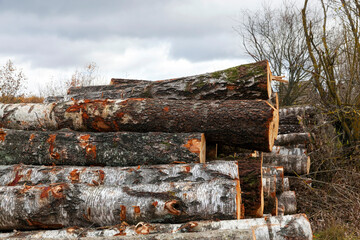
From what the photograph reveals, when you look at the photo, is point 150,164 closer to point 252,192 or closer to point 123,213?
point 123,213

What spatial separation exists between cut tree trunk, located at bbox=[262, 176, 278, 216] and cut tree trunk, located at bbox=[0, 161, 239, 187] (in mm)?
1291

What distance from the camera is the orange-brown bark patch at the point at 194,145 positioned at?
400 cm

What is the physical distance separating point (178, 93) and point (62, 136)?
1.75 meters

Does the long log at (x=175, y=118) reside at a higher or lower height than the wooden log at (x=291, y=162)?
higher

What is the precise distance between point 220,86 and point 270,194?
5.69 ft

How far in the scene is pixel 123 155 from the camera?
4195 mm

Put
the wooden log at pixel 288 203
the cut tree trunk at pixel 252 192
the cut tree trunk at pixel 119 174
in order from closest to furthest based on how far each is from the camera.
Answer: the cut tree trunk at pixel 119 174 → the cut tree trunk at pixel 252 192 → the wooden log at pixel 288 203

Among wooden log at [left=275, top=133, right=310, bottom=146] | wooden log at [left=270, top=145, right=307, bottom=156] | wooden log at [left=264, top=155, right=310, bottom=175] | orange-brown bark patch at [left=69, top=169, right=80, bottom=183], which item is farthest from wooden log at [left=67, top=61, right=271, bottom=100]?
wooden log at [left=275, top=133, right=310, bottom=146]

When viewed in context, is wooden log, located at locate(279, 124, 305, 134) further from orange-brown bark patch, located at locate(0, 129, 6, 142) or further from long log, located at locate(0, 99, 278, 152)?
orange-brown bark patch, located at locate(0, 129, 6, 142)

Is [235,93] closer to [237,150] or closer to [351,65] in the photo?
[237,150]

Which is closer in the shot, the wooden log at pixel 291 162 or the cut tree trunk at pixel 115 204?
the cut tree trunk at pixel 115 204

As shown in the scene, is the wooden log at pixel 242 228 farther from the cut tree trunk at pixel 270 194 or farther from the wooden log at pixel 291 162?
the wooden log at pixel 291 162

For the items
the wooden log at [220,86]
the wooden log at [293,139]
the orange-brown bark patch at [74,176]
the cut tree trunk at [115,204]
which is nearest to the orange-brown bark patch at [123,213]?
the cut tree trunk at [115,204]

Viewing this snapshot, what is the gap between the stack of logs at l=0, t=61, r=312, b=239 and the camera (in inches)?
118
